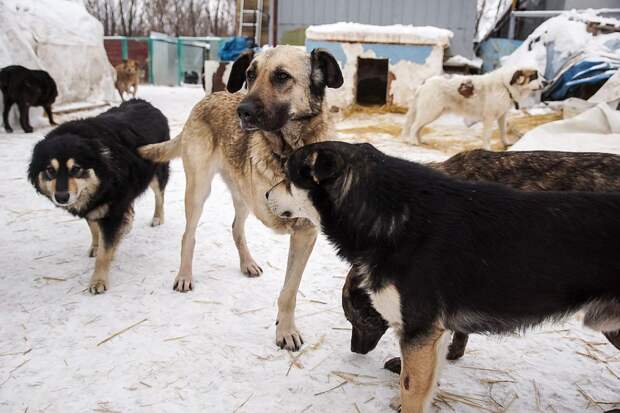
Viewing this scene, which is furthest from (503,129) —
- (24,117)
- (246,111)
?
(24,117)

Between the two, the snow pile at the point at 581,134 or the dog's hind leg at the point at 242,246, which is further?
the snow pile at the point at 581,134

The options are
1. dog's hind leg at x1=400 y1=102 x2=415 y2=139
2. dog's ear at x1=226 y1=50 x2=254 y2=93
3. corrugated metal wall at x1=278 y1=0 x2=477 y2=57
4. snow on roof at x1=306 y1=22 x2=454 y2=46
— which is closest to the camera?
dog's ear at x1=226 y1=50 x2=254 y2=93

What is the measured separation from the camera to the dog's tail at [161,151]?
4.03 meters

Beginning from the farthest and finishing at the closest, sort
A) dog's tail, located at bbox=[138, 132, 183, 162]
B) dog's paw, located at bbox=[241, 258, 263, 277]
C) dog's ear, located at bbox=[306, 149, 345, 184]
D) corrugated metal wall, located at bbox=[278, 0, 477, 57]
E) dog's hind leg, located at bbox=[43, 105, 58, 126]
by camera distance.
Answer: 1. corrugated metal wall, located at bbox=[278, 0, 477, 57]
2. dog's hind leg, located at bbox=[43, 105, 58, 126]
3. dog's tail, located at bbox=[138, 132, 183, 162]
4. dog's paw, located at bbox=[241, 258, 263, 277]
5. dog's ear, located at bbox=[306, 149, 345, 184]

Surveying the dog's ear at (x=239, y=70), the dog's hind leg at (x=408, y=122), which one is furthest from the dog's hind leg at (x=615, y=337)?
the dog's hind leg at (x=408, y=122)

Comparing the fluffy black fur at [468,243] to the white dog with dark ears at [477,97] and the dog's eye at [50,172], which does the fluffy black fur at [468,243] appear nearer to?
the dog's eye at [50,172]

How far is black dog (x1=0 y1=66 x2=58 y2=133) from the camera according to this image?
8891 mm

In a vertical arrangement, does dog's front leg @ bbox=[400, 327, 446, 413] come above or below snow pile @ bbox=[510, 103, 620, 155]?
below

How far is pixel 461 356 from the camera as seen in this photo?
2.82 metres

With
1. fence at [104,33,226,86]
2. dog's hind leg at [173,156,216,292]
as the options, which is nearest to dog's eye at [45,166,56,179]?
dog's hind leg at [173,156,216,292]

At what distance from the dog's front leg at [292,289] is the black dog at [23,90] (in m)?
8.57

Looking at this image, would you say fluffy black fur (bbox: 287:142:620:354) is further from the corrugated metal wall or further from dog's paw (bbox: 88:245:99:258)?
the corrugated metal wall

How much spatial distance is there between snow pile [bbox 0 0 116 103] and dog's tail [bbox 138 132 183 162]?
7849 mm

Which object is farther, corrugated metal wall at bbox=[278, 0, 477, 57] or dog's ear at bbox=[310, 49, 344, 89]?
corrugated metal wall at bbox=[278, 0, 477, 57]
